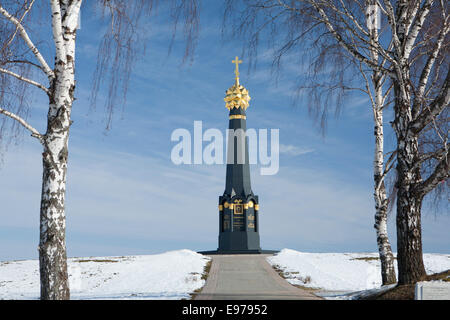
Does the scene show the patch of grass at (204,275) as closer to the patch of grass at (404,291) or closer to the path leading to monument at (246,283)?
the path leading to monument at (246,283)

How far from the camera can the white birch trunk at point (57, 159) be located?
6586 mm

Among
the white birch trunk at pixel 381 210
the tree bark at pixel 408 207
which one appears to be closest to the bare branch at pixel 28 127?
the tree bark at pixel 408 207

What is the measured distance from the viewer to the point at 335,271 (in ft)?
63.5

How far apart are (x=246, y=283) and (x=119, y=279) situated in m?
5.77

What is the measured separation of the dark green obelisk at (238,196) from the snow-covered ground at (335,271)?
10.5ft

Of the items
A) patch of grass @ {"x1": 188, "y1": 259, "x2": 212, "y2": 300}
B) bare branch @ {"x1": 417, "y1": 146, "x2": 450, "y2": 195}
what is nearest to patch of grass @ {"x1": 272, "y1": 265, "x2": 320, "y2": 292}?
patch of grass @ {"x1": 188, "y1": 259, "x2": 212, "y2": 300}

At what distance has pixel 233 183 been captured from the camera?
2845cm

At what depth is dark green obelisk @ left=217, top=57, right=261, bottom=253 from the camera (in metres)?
27.4

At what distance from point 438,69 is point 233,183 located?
62.2 feet

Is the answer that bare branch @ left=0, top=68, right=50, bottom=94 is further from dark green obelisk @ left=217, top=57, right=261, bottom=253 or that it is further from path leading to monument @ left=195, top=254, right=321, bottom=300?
dark green obelisk @ left=217, top=57, right=261, bottom=253

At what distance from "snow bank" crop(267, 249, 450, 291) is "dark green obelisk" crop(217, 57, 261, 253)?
3.20 metres
